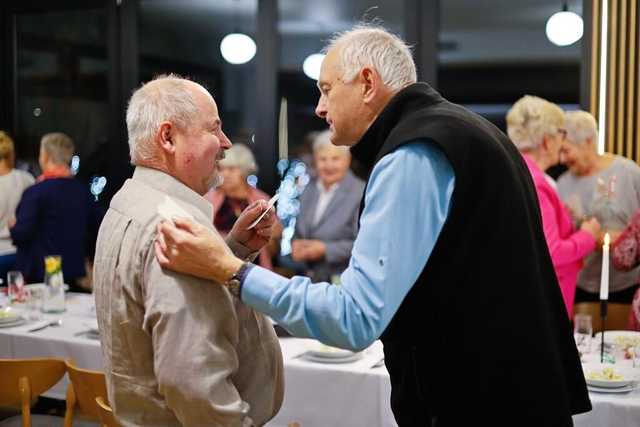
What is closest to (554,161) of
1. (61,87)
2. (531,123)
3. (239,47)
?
(531,123)

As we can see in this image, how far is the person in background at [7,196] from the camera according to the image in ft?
18.6

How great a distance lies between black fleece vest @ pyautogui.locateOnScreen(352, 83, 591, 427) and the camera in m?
1.51

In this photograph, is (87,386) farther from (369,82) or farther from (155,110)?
(369,82)

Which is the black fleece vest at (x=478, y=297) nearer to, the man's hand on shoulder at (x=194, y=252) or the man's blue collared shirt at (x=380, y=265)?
the man's blue collared shirt at (x=380, y=265)

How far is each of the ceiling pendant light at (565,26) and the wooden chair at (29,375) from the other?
3965mm

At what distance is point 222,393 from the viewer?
158 centimetres

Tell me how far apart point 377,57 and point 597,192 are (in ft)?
9.60

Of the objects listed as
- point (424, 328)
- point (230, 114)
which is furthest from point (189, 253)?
point (230, 114)

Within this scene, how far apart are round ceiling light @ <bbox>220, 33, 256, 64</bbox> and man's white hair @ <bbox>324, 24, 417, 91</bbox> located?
16.6 feet

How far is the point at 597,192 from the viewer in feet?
13.9

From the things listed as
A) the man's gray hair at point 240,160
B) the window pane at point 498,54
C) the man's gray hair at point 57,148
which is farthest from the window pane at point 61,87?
the window pane at point 498,54

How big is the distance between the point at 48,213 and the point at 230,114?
2.24 metres

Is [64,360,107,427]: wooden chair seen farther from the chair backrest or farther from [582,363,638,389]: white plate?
[582,363,638,389]: white plate

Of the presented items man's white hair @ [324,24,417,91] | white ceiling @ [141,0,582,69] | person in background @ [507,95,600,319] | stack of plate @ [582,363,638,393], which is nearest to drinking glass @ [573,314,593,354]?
stack of plate @ [582,363,638,393]
